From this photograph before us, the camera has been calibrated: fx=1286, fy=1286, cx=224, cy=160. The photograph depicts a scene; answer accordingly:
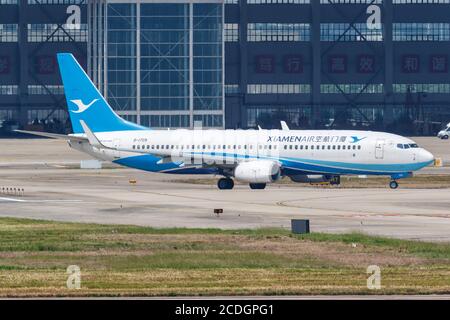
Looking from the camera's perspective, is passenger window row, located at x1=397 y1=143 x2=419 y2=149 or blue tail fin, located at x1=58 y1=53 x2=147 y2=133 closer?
passenger window row, located at x1=397 y1=143 x2=419 y2=149

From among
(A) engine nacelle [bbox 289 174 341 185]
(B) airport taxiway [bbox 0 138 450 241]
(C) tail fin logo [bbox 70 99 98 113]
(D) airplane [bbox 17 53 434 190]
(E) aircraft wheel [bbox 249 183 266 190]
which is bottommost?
(B) airport taxiway [bbox 0 138 450 241]

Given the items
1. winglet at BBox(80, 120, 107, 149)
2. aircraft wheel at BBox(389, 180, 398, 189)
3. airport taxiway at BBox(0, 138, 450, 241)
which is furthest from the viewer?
winglet at BBox(80, 120, 107, 149)

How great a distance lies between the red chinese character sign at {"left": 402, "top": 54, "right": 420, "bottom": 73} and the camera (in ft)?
583

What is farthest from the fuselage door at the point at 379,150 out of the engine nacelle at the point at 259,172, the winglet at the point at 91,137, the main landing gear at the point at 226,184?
the winglet at the point at 91,137

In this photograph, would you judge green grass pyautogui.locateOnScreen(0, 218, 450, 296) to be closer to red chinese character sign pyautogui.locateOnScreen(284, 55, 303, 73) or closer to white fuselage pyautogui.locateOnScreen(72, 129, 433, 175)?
white fuselage pyautogui.locateOnScreen(72, 129, 433, 175)

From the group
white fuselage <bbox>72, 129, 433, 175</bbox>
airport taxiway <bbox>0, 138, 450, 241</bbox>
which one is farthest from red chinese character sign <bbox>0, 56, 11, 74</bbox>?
white fuselage <bbox>72, 129, 433, 175</bbox>

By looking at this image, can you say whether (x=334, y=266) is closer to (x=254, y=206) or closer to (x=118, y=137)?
(x=254, y=206)

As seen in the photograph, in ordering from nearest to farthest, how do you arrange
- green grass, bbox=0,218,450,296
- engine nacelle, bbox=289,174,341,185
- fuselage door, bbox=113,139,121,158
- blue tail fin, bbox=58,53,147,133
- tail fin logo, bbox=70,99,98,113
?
green grass, bbox=0,218,450,296 < engine nacelle, bbox=289,174,341,185 < fuselage door, bbox=113,139,121,158 < blue tail fin, bbox=58,53,147,133 < tail fin logo, bbox=70,99,98,113

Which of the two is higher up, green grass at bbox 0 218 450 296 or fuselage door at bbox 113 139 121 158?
fuselage door at bbox 113 139 121 158

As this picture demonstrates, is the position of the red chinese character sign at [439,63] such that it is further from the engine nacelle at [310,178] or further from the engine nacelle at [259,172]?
the engine nacelle at [259,172]

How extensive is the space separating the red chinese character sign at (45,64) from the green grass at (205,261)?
123173 millimetres

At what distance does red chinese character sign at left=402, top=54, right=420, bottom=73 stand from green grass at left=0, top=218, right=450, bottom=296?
13018 centimetres

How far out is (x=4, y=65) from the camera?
174375 millimetres

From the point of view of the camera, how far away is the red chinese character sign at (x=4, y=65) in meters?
174
